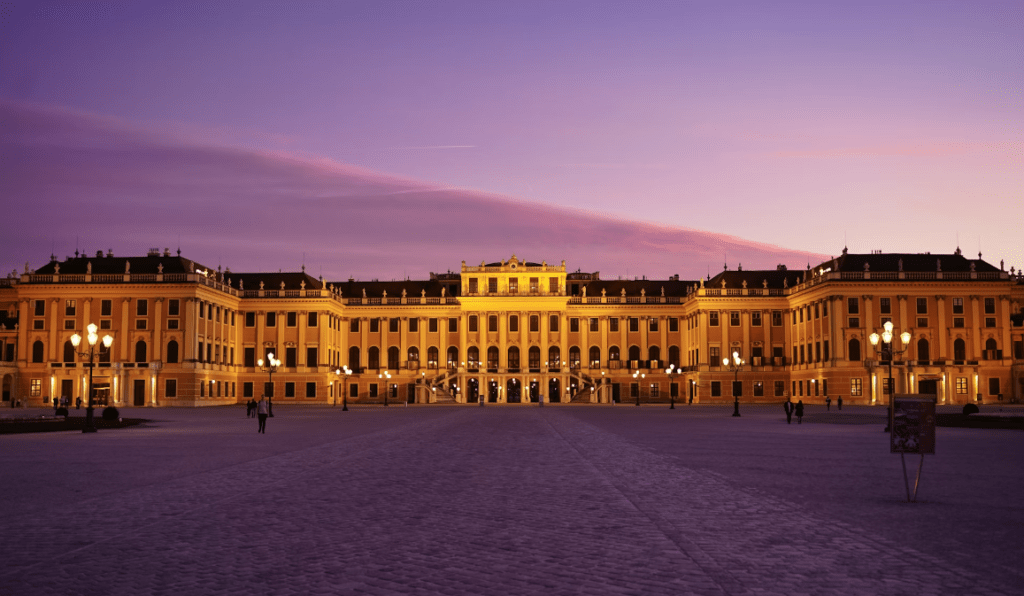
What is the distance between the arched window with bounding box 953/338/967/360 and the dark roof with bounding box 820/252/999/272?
703 cm

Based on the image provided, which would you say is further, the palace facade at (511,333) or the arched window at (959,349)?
the arched window at (959,349)

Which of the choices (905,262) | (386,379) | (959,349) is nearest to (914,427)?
(959,349)

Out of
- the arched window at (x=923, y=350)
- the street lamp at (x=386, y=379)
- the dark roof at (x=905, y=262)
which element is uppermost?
the dark roof at (x=905, y=262)

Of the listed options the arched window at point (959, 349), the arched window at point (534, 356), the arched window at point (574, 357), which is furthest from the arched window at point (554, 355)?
the arched window at point (959, 349)

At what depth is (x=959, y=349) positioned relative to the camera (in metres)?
86.9

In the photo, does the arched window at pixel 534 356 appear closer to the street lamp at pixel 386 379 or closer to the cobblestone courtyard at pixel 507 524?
the street lamp at pixel 386 379

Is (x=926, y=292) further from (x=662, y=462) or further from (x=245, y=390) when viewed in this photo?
(x=662, y=462)

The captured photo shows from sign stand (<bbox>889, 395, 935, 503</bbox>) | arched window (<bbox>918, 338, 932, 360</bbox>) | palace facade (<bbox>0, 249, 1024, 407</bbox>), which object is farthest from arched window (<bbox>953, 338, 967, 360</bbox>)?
sign stand (<bbox>889, 395, 935, 503</bbox>)

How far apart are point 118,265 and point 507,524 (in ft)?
288

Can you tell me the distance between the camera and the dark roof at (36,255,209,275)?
8969 cm

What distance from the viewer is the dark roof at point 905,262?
8981 cm

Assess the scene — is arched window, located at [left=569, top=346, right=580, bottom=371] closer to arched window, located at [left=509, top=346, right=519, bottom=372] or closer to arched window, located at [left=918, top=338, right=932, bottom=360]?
arched window, located at [left=509, top=346, right=519, bottom=372]

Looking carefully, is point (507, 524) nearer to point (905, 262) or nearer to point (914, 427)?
point (914, 427)

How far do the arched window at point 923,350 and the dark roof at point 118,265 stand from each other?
6779 cm
